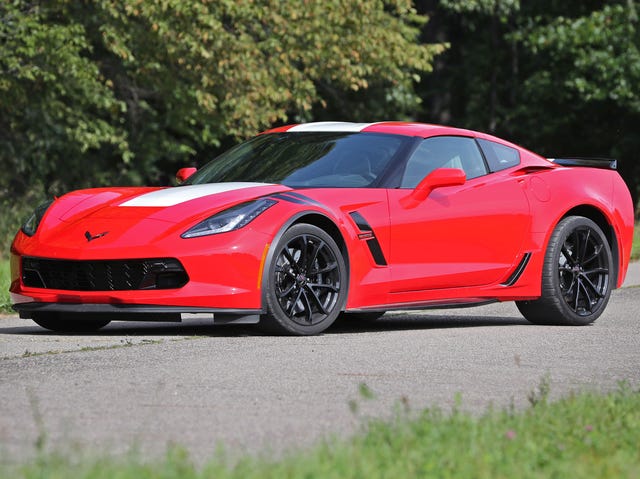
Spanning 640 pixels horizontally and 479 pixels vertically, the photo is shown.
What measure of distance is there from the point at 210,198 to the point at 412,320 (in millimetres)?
2830

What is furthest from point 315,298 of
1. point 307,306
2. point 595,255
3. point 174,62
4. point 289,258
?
point 174,62

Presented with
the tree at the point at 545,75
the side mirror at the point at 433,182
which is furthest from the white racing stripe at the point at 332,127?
the tree at the point at 545,75

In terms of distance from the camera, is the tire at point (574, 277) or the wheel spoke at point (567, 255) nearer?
the tire at point (574, 277)

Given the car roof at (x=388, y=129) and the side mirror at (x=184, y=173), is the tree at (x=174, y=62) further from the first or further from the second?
the car roof at (x=388, y=129)

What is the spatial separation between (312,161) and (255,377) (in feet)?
10.2

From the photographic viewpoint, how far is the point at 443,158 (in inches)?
406

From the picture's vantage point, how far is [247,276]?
29.0 feet

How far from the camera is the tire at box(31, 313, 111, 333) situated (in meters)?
9.67

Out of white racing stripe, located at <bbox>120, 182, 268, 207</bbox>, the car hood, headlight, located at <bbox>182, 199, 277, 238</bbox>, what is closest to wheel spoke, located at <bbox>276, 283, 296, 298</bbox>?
headlight, located at <bbox>182, 199, 277, 238</bbox>

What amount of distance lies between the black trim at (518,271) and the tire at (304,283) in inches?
66.0

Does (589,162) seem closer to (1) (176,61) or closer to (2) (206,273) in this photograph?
(2) (206,273)

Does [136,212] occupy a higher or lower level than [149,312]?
higher

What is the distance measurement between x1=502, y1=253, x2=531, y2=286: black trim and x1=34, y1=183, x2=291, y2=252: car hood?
6.72 feet

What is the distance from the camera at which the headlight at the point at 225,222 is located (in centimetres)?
883
